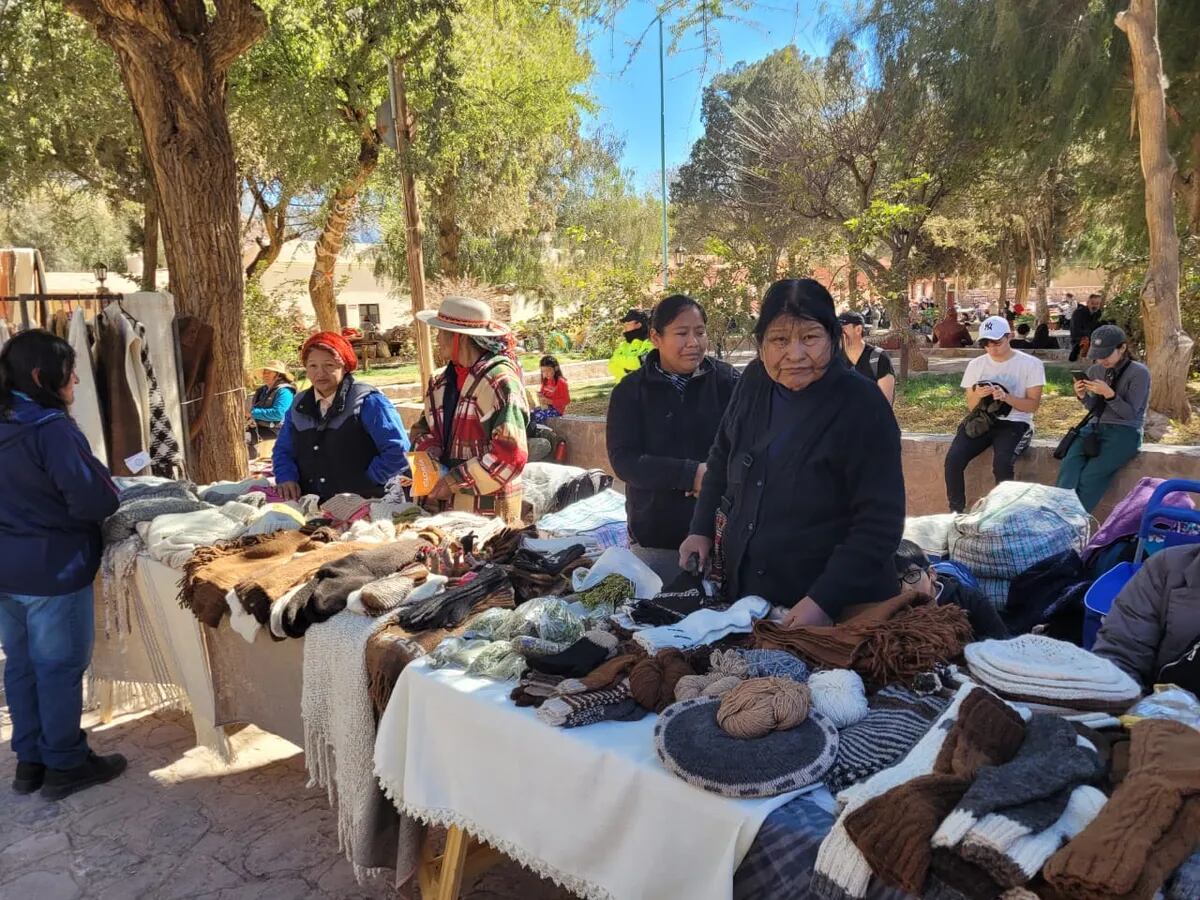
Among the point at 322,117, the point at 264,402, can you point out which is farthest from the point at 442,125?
the point at 264,402

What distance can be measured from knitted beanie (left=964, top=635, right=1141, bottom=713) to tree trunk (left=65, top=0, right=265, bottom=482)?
5425 mm

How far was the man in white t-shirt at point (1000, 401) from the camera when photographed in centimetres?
560

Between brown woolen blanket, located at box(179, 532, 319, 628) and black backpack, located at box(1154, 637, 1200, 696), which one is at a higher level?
brown woolen blanket, located at box(179, 532, 319, 628)

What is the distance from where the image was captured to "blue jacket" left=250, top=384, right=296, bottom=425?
357 inches

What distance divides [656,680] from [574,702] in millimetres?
188

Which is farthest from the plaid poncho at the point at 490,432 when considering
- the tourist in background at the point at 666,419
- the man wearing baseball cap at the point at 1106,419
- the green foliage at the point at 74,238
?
the green foliage at the point at 74,238

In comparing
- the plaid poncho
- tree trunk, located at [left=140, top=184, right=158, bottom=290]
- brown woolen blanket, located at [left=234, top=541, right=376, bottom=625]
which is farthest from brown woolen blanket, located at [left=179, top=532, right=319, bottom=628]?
tree trunk, located at [left=140, top=184, right=158, bottom=290]

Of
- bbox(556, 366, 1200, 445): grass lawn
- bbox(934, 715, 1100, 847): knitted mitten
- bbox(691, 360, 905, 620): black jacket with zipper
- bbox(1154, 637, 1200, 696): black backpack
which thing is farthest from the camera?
bbox(556, 366, 1200, 445): grass lawn

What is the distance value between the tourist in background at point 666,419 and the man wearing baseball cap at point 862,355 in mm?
2420

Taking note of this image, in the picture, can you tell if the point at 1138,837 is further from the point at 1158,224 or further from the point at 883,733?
the point at 1158,224

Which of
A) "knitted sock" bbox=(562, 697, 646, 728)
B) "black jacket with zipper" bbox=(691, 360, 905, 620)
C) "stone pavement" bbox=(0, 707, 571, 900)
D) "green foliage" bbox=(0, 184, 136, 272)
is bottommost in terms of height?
"stone pavement" bbox=(0, 707, 571, 900)

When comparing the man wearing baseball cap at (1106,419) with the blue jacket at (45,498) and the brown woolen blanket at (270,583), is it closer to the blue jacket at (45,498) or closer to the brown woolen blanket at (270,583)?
the brown woolen blanket at (270,583)

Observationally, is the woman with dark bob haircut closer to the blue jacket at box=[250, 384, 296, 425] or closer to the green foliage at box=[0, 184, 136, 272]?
the blue jacket at box=[250, 384, 296, 425]

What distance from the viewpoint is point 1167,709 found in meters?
1.65
